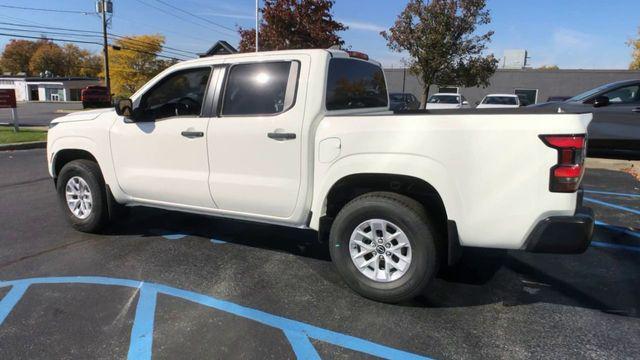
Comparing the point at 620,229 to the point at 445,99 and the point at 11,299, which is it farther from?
the point at 445,99

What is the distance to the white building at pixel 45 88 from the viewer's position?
7144cm

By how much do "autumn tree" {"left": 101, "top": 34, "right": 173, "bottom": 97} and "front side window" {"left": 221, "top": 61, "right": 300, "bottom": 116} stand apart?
56453 millimetres

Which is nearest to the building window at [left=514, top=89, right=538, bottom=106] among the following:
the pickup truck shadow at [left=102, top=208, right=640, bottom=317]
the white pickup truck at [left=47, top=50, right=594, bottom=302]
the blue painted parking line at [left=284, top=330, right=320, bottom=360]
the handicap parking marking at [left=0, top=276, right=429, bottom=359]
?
the pickup truck shadow at [left=102, top=208, right=640, bottom=317]

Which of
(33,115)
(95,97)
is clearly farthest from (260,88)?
(95,97)

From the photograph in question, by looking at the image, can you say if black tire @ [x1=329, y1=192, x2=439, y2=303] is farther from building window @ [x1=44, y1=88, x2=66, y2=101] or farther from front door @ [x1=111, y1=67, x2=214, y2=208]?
building window @ [x1=44, y1=88, x2=66, y2=101]

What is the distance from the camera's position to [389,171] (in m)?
3.37

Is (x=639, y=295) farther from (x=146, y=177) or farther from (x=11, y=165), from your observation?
(x=11, y=165)

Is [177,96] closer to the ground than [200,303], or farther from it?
farther from it

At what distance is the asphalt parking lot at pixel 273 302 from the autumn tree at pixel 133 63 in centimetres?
5601

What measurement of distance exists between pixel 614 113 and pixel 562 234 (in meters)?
8.10

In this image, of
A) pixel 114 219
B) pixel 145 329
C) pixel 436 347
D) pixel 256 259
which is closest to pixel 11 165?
pixel 114 219

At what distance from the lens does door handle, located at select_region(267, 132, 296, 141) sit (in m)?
3.73

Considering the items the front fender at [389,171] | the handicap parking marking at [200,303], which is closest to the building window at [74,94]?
the handicap parking marking at [200,303]

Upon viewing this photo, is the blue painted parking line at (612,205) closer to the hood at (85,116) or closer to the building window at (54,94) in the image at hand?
the hood at (85,116)
